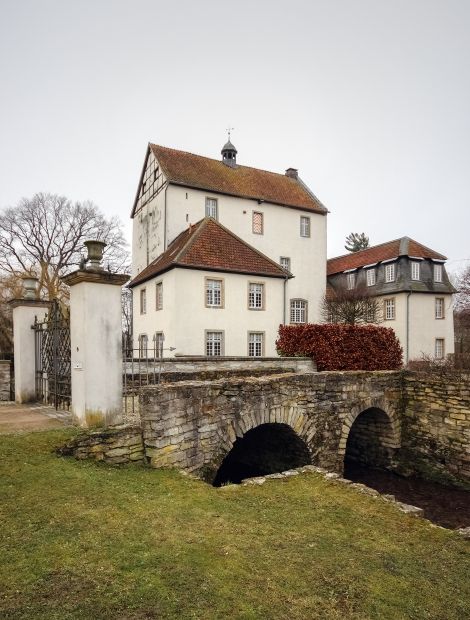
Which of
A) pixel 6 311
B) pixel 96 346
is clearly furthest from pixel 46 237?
pixel 96 346

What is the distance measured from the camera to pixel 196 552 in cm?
432

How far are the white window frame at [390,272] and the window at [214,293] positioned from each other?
15.6 meters

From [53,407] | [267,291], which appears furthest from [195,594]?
[267,291]

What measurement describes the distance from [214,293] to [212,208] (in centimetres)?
790

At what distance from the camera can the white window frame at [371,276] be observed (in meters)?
32.0

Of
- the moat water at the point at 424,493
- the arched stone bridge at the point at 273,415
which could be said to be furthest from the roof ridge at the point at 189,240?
the moat water at the point at 424,493

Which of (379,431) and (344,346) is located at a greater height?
(344,346)

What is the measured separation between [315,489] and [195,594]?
161 inches

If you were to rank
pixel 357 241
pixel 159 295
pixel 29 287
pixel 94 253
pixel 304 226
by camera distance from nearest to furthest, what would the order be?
pixel 94 253 < pixel 29 287 < pixel 159 295 < pixel 304 226 < pixel 357 241

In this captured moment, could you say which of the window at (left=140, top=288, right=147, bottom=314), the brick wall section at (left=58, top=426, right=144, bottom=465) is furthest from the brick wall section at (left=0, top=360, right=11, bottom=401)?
the window at (left=140, top=288, right=147, bottom=314)

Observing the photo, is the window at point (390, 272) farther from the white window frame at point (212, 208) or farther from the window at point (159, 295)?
the window at point (159, 295)

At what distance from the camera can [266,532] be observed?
203 inches

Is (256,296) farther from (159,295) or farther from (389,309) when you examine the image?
(389,309)

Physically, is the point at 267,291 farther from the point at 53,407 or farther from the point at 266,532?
the point at 266,532
